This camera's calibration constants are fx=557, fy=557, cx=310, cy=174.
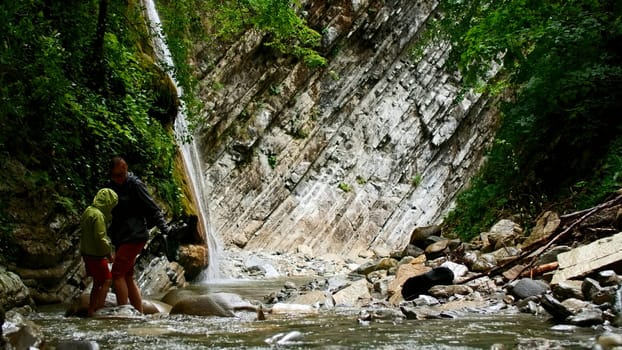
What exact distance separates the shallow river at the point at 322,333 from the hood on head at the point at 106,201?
3.24ft

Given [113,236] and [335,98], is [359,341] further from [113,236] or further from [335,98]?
[335,98]

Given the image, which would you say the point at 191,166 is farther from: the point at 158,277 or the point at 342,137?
the point at 342,137

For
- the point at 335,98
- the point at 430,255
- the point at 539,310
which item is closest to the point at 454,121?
the point at 335,98

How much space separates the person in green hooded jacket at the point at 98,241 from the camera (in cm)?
507

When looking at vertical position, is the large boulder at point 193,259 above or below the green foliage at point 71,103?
below

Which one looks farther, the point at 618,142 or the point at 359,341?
the point at 618,142

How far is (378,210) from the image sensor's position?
21.2 metres

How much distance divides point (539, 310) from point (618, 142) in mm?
3878

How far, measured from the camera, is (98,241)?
5.09m

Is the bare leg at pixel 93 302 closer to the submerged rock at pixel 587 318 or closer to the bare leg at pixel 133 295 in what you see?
the bare leg at pixel 133 295

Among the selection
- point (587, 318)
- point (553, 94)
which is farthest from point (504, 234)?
point (587, 318)

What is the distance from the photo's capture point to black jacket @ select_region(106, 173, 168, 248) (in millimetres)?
5289

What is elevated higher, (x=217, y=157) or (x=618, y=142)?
(x=618, y=142)

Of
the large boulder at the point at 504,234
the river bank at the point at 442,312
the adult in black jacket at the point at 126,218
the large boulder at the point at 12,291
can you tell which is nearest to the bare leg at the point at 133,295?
the adult in black jacket at the point at 126,218
